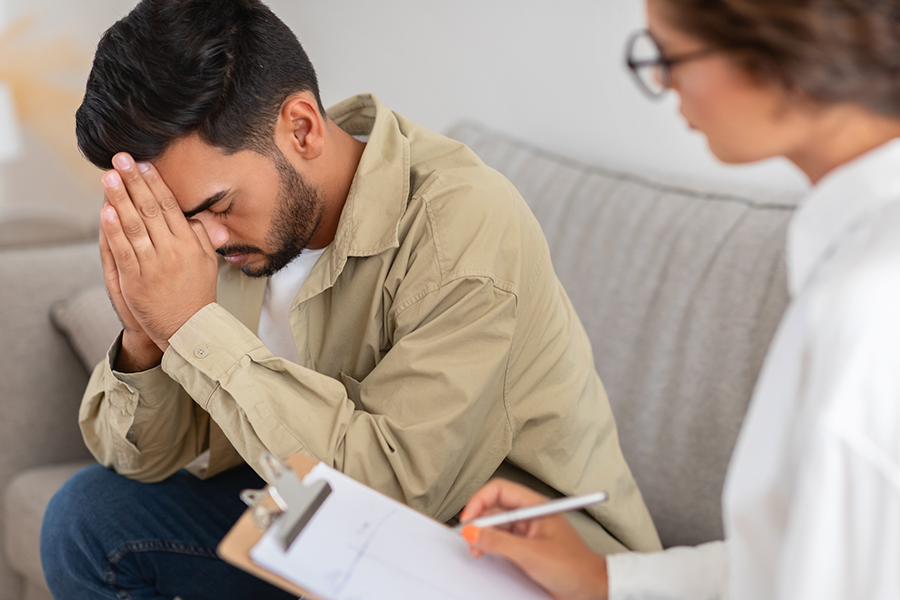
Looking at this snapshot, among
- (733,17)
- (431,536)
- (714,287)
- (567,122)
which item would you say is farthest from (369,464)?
(567,122)

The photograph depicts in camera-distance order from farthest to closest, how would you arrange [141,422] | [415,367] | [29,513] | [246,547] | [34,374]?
[34,374], [29,513], [141,422], [415,367], [246,547]

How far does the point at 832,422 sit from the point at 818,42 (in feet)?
0.78

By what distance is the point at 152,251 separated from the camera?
0.96 meters

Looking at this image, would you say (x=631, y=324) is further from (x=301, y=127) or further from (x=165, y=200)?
(x=165, y=200)

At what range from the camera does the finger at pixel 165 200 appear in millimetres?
963

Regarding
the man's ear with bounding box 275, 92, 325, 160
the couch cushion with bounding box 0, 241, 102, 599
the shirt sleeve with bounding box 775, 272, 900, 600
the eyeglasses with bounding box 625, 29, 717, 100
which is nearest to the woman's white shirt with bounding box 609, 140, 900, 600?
the shirt sleeve with bounding box 775, 272, 900, 600

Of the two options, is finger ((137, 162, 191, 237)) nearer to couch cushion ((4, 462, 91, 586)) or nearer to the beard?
the beard

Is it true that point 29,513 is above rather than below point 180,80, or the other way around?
below

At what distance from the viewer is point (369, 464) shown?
886 mm

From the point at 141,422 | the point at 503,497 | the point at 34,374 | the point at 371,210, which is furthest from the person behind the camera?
the point at 34,374

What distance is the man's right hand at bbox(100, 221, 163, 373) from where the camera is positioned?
1.00 m

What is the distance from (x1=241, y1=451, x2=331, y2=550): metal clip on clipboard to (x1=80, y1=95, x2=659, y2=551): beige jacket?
272 millimetres

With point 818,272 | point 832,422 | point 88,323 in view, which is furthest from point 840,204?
point 88,323

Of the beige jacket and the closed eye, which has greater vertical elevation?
the closed eye
